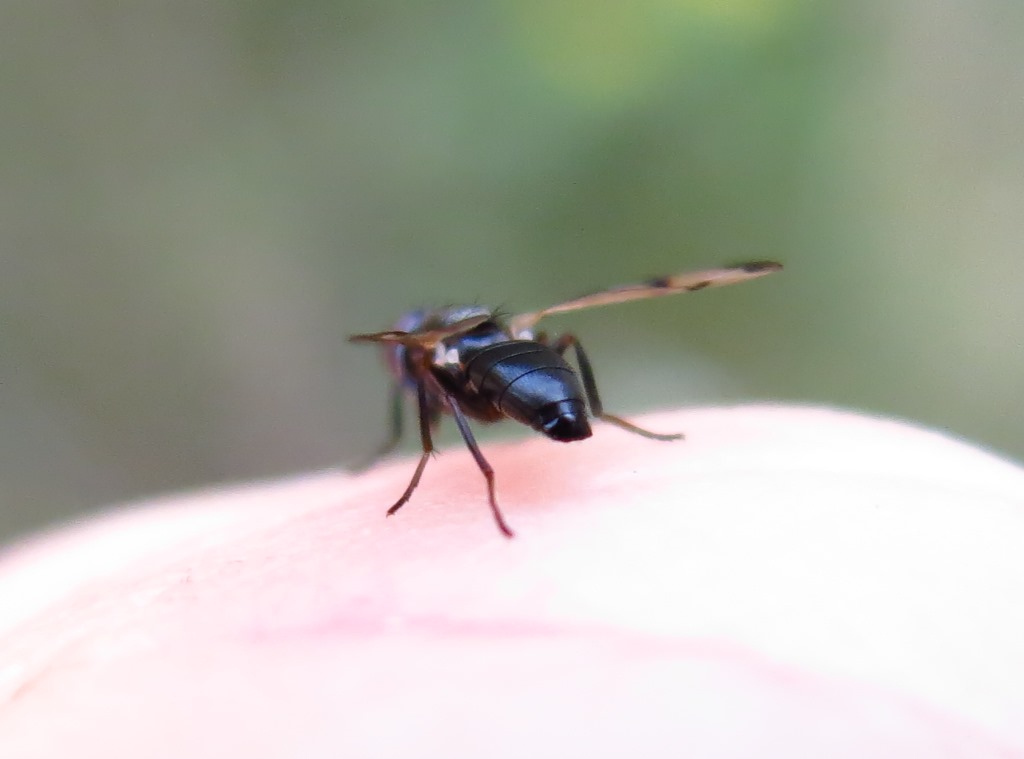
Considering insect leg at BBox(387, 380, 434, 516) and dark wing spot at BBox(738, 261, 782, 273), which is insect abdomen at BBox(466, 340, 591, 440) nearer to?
insect leg at BBox(387, 380, 434, 516)

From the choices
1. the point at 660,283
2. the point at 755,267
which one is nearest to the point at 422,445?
the point at 660,283

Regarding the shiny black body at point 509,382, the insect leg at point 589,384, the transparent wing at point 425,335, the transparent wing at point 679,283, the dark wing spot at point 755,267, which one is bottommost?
the insect leg at point 589,384

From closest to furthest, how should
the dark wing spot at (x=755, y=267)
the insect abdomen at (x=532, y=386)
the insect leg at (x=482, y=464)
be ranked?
1. the insect leg at (x=482, y=464)
2. the insect abdomen at (x=532, y=386)
3. the dark wing spot at (x=755, y=267)

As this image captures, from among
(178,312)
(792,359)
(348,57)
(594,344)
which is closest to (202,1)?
(348,57)

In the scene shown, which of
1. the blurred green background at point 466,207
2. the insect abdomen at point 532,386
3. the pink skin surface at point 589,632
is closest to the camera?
the pink skin surface at point 589,632

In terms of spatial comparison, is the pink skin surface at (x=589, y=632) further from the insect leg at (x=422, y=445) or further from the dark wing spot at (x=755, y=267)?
the dark wing spot at (x=755, y=267)

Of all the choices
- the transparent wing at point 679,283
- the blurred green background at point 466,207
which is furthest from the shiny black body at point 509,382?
the blurred green background at point 466,207

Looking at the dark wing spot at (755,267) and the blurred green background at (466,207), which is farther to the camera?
the blurred green background at (466,207)

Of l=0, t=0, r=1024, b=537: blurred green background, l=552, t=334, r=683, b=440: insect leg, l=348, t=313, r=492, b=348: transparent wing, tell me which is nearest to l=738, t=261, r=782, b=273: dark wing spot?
l=552, t=334, r=683, b=440: insect leg
